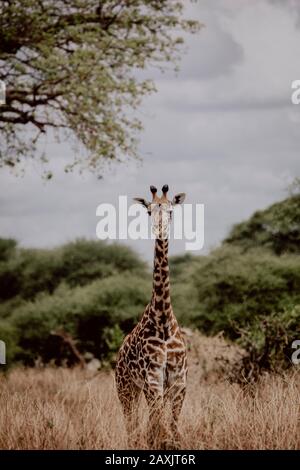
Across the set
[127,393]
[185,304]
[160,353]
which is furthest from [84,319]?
[160,353]

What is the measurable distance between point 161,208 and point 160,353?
1.33 metres

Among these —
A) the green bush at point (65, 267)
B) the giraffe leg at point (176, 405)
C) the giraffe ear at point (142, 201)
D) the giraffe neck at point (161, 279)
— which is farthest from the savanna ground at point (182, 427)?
the green bush at point (65, 267)

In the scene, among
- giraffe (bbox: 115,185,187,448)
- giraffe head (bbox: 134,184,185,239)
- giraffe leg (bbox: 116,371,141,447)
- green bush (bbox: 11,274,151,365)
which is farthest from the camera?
green bush (bbox: 11,274,151,365)

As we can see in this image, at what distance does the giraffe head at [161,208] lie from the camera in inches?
239

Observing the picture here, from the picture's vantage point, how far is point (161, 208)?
19.9ft

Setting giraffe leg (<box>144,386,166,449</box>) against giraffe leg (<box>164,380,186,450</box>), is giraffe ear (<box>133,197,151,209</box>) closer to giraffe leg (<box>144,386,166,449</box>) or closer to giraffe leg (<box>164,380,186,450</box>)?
giraffe leg (<box>164,380,186,450</box>)

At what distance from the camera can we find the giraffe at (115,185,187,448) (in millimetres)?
5938

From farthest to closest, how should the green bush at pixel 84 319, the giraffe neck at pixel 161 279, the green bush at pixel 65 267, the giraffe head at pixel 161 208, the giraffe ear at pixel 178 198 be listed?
1. the green bush at pixel 65 267
2. the green bush at pixel 84 319
3. the giraffe neck at pixel 161 279
4. the giraffe ear at pixel 178 198
5. the giraffe head at pixel 161 208

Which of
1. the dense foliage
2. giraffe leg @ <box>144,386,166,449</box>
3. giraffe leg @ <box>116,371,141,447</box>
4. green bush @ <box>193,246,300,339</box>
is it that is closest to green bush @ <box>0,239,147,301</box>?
the dense foliage

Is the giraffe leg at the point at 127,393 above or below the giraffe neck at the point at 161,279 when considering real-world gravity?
below

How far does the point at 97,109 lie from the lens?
1163 cm

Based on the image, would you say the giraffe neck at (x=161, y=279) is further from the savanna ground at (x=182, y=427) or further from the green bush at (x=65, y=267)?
the green bush at (x=65, y=267)

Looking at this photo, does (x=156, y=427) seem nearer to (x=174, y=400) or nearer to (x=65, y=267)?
(x=174, y=400)
